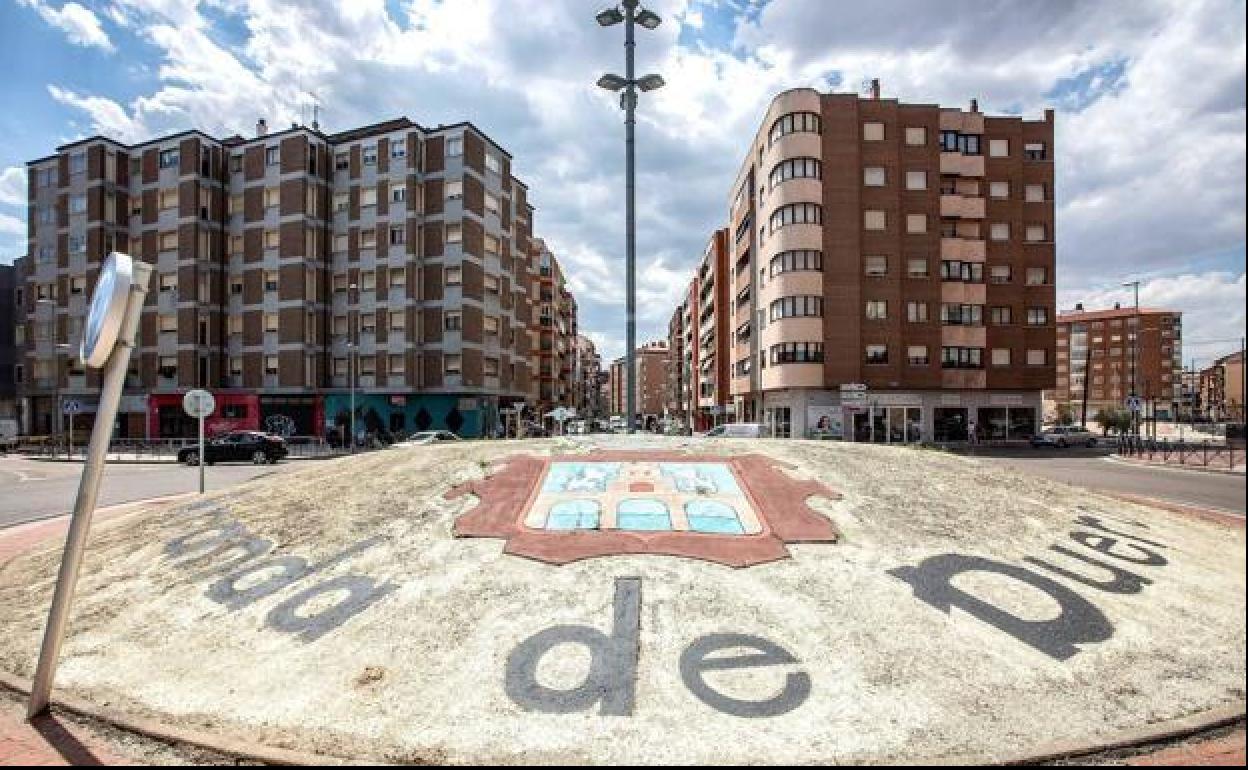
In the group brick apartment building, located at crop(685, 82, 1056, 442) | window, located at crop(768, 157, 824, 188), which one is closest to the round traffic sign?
brick apartment building, located at crop(685, 82, 1056, 442)

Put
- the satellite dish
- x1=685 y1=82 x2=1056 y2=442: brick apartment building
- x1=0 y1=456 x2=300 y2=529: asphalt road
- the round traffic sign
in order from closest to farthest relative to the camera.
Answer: the satellite dish
the round traffic sign
x1=0 y1=456 x2=300 y2=529: asphalt road
x1=685 y1=82 x2=1056 y2=442: brick apartment building

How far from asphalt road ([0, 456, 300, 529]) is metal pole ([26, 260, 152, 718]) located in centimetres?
1072

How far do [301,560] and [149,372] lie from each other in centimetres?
5104

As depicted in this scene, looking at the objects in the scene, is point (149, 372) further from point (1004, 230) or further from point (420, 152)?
point (1004, 230)

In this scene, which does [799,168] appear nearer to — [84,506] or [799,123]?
[799,123]

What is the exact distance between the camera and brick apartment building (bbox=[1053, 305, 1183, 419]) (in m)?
111

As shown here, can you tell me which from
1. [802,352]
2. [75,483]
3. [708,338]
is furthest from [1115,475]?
[708,338]

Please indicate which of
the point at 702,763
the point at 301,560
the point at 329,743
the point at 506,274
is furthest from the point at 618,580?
the point at 506,274

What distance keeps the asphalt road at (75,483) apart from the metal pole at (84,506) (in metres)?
10.7

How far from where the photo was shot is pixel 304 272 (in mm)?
44531

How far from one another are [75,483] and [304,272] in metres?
24.6

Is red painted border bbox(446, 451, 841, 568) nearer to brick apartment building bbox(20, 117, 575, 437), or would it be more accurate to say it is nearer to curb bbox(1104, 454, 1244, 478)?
curb bbox(1104, 454, 1244, 478)

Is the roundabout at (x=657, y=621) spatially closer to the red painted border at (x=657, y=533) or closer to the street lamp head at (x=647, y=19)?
the red painted border at (x=657, y=533)

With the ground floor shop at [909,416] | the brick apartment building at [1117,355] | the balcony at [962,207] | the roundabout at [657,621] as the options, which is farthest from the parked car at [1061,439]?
the brick apartment building at [1117,355]
